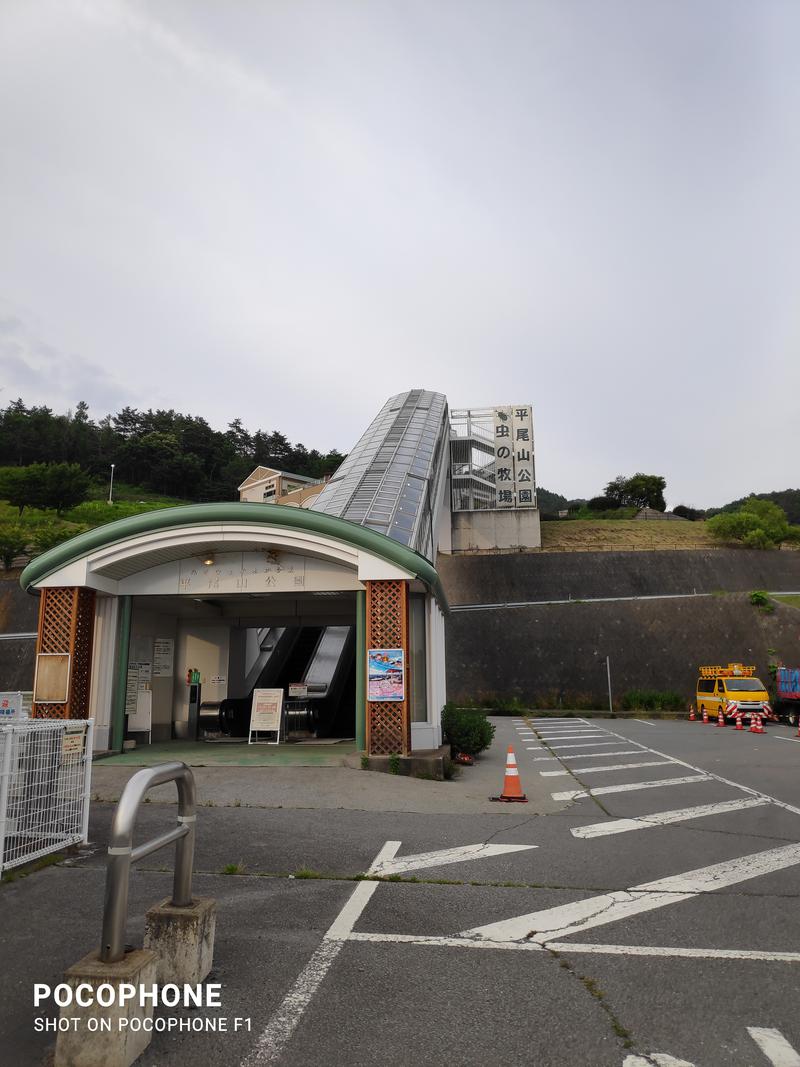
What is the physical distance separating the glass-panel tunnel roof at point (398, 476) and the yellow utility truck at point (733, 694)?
39.3ft

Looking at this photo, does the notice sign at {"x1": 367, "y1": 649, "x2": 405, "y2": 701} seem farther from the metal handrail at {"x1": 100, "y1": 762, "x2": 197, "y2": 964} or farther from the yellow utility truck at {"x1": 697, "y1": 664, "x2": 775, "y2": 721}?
the yellow utility truck at {"x1": 697, "y1": 664, "x2": 775, "y2": 721}

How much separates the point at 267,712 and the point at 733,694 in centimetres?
1655

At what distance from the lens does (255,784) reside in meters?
10.1

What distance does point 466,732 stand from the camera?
14.0 metres

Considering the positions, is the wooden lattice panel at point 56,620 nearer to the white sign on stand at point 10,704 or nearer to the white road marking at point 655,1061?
the white sign on stand at point 10,704

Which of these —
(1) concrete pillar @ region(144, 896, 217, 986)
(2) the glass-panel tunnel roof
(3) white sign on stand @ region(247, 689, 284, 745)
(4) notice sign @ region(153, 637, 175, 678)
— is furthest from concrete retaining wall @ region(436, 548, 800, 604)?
(1) concrete pillar @ region(144, 896, 217, 986)

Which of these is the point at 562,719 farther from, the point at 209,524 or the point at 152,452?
the point at 152,452

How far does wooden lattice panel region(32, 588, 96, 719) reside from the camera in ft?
40.7

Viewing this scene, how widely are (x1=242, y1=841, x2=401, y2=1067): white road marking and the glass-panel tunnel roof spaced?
53.7ft

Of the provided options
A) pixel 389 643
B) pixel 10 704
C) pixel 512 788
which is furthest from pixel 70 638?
pixel 512 788

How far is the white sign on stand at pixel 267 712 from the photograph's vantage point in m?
15.1

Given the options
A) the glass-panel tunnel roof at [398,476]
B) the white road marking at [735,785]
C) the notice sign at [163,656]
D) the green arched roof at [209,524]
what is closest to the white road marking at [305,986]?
the white road marking at [735,785]

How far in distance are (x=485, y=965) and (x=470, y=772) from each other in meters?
8.56

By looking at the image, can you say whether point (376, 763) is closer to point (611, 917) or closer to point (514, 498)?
point (611, 917)
